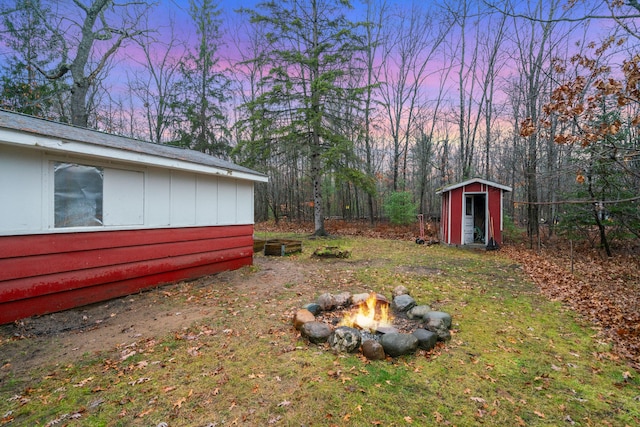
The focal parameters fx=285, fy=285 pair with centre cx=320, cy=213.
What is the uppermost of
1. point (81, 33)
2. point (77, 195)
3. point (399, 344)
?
point (81, 33)

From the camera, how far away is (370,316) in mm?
4375

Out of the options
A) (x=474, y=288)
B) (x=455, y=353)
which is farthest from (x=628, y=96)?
(x=474, y=288)

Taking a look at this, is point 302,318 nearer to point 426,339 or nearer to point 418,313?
point 426,339

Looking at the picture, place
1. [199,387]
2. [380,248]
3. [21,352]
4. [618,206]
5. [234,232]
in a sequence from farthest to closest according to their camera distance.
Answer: [380,248]
[618,206]
[234,232]
[21,352]
[199,387]

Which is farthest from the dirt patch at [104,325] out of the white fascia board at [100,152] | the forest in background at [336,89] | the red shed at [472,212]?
the red shed at [472,212]

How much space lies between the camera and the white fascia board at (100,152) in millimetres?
3866

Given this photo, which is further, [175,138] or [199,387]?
[175,138]

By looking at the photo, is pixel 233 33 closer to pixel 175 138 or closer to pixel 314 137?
pixel 175 138

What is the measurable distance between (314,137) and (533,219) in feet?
35.0

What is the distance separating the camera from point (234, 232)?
7812 millimetres

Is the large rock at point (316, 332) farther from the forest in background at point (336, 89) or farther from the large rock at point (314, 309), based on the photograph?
the forest in background at point (336, 89)

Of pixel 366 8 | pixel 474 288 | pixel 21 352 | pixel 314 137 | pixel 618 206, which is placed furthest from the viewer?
pixel 366 8

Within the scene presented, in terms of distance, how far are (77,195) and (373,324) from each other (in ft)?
17.2

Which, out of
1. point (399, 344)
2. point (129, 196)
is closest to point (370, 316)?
point (399, 344)
